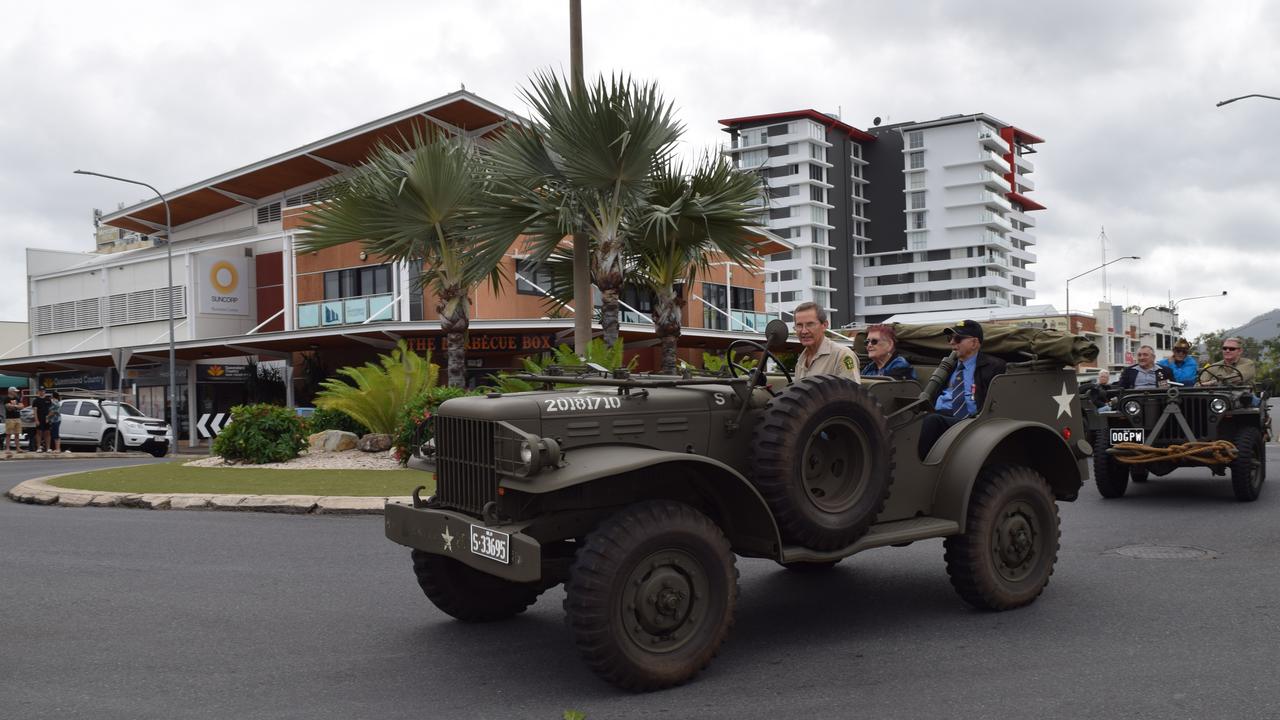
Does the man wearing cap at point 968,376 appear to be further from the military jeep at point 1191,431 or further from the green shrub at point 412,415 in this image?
the green shrub at point 412,415

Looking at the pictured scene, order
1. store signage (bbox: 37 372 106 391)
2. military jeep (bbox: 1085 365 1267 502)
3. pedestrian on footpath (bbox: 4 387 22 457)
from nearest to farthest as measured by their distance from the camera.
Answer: military jeep (bbox: 1085 365 1267 502) → pedestrian on footpath (bbox: 4 387 22 457) → store signage (bbox: 37 372 106 391)

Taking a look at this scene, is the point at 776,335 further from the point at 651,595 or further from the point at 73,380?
the point at 73,380

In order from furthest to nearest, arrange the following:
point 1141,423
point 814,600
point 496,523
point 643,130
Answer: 1. point 643,130
2. point 1141,423
3. point 814,600
4. point 496,523

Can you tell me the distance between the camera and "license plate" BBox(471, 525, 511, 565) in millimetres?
4676

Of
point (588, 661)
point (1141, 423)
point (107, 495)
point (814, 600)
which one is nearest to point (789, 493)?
point (588, 661)

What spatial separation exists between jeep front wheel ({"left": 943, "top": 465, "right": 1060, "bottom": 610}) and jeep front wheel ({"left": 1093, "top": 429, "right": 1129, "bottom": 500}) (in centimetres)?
592

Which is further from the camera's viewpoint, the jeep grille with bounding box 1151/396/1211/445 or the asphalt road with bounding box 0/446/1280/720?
the jeep grille with bounding box 1151/396/1211/445

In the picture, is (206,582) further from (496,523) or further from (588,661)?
(588,661)

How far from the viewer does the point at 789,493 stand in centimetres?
509

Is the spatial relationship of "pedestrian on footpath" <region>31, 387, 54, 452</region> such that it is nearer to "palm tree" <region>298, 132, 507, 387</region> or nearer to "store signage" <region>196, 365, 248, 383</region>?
"store signage" <region>196, 365, 248, 383</region>

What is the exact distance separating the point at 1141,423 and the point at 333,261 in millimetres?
30454

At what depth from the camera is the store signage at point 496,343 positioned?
33188 mm

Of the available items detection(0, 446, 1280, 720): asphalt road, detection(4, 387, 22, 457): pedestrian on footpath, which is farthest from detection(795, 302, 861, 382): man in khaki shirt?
detection(4, 387, 22, 457): pedestrian on footpath

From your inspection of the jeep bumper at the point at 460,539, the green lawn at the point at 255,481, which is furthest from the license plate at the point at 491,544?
the green lawn at the point at 255,481
